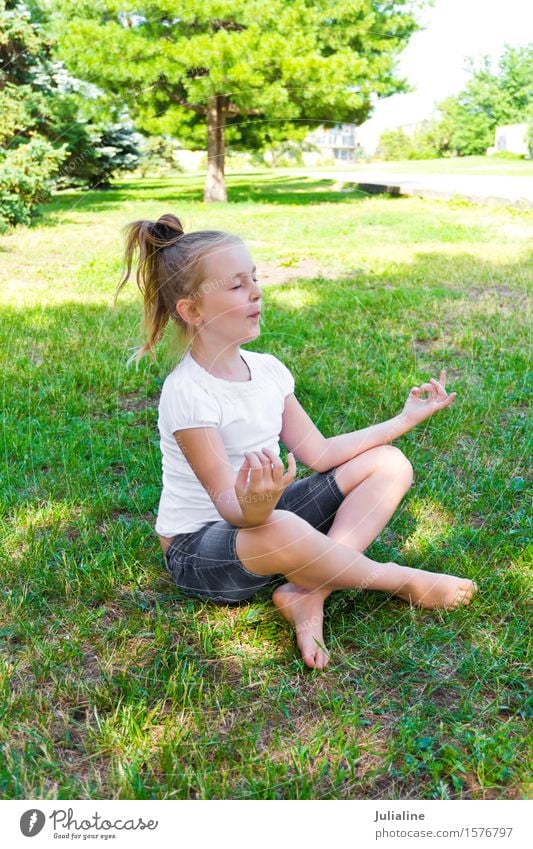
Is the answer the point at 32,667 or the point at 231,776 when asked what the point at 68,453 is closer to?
the point at 32,667

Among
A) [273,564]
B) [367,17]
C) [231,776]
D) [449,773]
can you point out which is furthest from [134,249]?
[367,17]

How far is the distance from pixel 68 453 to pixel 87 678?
1076 mm

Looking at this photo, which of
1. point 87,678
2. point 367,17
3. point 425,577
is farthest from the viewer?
point 367,17

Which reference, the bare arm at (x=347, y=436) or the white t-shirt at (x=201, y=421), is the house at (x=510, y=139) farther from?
the white t-shirt at (x=201, y=421)

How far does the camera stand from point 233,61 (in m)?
2.10

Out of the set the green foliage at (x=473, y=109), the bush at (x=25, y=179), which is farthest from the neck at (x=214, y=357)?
the bush at (x=25, y=179)

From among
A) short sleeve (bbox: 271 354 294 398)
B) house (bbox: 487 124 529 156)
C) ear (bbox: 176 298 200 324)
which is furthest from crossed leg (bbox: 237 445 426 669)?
house (bbox: 487 124 529 156)

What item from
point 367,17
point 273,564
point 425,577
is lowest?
point 425,577

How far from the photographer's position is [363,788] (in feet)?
3.93

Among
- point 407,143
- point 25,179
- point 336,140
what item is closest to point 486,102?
point 407,143

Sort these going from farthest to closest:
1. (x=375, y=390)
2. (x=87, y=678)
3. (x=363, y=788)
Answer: (x=375, y=390)
(x=87, y=678)
(x=363, y=788)

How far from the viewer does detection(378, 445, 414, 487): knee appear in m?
1.78

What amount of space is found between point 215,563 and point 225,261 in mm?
645

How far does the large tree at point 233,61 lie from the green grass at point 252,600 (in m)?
0.21
